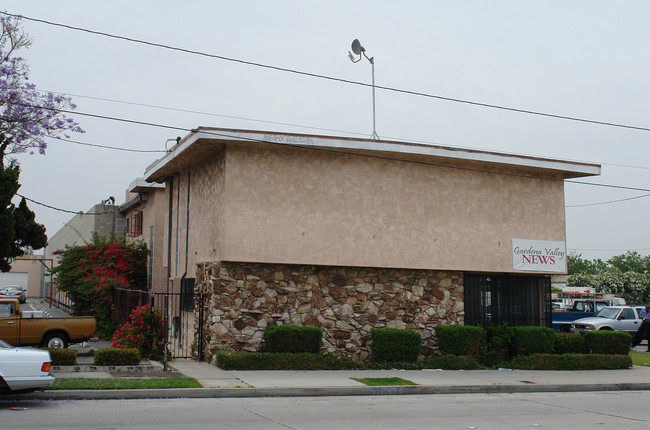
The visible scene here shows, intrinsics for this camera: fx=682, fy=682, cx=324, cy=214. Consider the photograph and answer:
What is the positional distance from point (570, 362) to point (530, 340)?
133 centimetres

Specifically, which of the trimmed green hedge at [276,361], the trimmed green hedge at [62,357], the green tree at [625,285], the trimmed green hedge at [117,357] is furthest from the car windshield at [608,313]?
the green tree at [625,285]

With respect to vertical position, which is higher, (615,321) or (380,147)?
(380,147)

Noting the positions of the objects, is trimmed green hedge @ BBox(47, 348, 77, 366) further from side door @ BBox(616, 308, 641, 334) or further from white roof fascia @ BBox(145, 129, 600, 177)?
side door @ BBox(616, 308, 641, 334)

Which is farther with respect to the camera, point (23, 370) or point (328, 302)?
point (328, 302)

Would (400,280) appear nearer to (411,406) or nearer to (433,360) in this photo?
(433,360)

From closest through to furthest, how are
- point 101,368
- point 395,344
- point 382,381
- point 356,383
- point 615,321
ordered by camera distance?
1. point 356,383
2. point 101,368
3. point 382,381
4. point 395,344
5. point 615,321

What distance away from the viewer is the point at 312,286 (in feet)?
61.7

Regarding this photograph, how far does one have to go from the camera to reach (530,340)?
20422mm

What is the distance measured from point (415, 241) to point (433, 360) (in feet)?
11.2

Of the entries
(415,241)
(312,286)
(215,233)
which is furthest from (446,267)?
(215,233)

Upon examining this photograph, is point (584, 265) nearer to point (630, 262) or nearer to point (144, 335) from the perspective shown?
point (630, 262)

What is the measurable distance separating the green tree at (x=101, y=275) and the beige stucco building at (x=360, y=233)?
4.46 meters

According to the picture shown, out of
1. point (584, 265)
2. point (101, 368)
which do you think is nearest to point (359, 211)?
point (101, 368)

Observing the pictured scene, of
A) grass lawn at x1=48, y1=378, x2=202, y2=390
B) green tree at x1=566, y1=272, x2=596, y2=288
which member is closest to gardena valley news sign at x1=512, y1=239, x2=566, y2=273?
grass lawn at x1=48, y1=378, x2=202, y2=390
